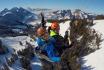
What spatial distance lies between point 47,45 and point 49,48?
0.13m

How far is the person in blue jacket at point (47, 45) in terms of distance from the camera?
7.99 metres

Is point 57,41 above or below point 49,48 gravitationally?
above

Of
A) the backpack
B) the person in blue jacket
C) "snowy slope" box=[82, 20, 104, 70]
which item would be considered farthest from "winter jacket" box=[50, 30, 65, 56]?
"snowy slope" box=[82, 20, 104, 70]

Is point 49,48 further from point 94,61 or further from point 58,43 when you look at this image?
point 94,61

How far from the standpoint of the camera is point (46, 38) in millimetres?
8164

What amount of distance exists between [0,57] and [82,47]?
35.2 feet

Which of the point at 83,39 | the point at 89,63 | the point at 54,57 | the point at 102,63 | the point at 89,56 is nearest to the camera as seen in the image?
the point at 54,57

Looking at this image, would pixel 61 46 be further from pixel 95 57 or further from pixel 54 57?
pixel 95 57

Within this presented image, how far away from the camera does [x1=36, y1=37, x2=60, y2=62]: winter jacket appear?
7.98 metres

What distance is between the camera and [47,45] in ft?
26.6

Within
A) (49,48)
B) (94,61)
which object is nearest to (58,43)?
(49,48)

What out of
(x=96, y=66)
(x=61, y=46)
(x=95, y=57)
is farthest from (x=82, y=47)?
(x=61, y=46)

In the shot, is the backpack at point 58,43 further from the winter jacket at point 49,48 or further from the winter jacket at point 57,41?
the winter jacket at point 49,48

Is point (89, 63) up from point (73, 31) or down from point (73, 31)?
down
